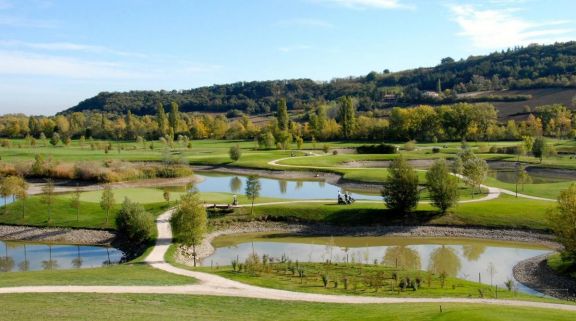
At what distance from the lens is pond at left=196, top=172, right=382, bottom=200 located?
63594mm

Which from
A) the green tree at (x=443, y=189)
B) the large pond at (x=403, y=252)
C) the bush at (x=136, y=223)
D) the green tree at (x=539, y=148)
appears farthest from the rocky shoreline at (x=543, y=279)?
the green tree at (x=539, y=148)

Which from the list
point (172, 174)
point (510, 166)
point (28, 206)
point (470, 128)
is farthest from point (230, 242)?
point (470, 128)

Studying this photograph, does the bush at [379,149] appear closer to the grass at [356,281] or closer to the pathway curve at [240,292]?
the grass at [356,281]

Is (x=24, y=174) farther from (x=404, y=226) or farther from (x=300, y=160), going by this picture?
(x=404, y=226)

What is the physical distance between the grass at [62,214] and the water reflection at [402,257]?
2200 centimetres

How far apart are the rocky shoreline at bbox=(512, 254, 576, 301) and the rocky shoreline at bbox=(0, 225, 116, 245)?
31.1 meters

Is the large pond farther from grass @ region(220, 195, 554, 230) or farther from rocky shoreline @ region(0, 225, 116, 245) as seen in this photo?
rocky shoreline @ region(0, 225, 116, 245)

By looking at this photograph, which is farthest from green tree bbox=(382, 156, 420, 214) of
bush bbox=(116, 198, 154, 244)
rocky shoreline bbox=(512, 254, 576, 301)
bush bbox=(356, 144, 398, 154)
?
bush bbox=(356, 144, 398, 154)

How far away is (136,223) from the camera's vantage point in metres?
41.2

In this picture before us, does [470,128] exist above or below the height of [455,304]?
above

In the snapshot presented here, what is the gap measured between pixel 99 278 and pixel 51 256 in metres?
14.0

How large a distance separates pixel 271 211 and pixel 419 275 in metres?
20.7

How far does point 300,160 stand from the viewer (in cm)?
9206

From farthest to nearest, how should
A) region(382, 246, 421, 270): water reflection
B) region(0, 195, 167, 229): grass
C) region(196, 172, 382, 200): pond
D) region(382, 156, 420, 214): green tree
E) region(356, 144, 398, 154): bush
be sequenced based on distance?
region(356, 144, 398, 154): bush → region(196, 172, 382, 200): pond → region(0, 195, 167, 229): grass → region(382, 156, 420, 214): green tree → region(382, 246, 421, 270): water reflection
